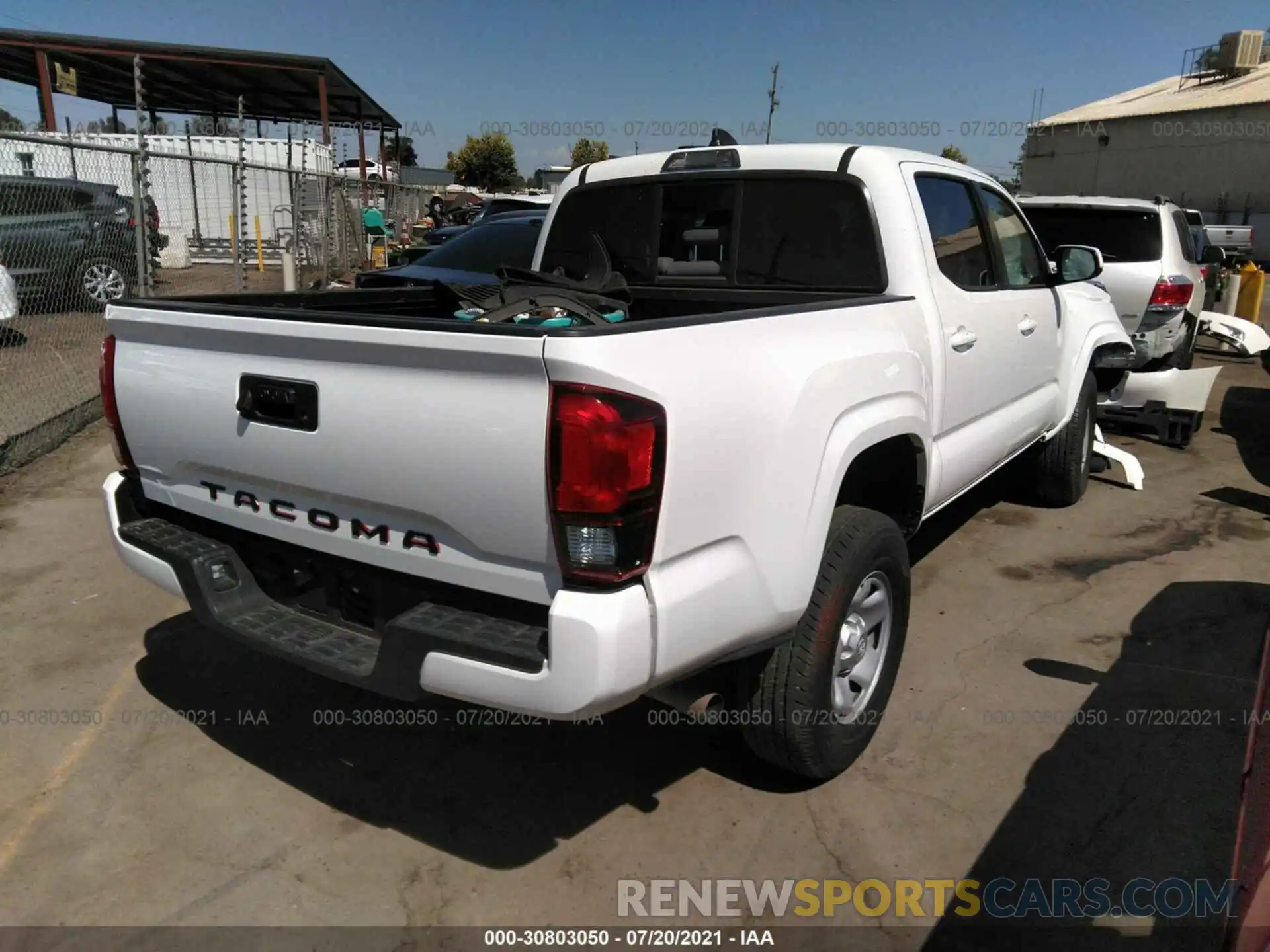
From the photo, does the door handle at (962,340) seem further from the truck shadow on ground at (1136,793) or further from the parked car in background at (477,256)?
the parked car in background at (477,256)

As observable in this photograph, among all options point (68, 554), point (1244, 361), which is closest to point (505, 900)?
point (68, 554)

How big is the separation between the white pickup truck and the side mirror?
3.66 ft

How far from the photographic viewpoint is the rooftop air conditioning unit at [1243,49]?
46.3 metres

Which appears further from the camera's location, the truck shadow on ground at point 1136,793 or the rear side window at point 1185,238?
the rear side window at point 1185,238

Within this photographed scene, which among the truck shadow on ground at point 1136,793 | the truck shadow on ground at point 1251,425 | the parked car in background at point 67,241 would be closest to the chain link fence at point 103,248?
the parked car in background at point 67,241

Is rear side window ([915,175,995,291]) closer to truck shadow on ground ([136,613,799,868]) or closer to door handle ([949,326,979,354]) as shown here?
door handle ([949,326,979,354])

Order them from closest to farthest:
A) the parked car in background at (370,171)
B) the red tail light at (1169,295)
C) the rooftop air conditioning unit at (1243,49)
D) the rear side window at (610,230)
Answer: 1. the rear side window at (610,230)
2. the red tail light at (1169,295)
3. the parked car in background at (370,171)
4. the rooftop air conditioning unit at (1243,49)

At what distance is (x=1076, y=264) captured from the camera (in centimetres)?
493

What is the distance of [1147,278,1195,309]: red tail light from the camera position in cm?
752

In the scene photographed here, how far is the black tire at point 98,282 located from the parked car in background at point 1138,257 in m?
9.25

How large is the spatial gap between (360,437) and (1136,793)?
2698mm

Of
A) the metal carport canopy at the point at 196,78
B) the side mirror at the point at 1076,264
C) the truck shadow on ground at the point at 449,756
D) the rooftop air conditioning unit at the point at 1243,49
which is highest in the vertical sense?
the rooftop air conditioning unit at the point at 1243,49

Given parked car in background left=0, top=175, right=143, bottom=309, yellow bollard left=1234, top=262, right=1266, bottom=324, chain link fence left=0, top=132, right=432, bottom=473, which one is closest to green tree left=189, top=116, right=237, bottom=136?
chain link fence left=0, top=132, right=432, bottom=473

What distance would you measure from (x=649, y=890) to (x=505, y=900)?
1.32 ft
